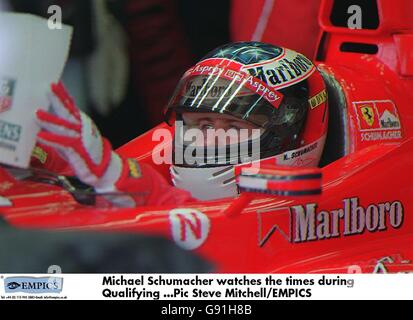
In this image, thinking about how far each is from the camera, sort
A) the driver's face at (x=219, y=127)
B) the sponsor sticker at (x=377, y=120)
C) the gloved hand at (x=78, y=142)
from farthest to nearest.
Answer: the sponsor sticker at (x=377, y=120)
the driver's face at (x=219, y=127)
the gloved hand at (x=78, y=142)

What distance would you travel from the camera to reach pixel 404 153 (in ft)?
7.15

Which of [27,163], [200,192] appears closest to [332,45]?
[200,192]

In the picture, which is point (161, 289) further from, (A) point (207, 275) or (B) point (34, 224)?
(B) point (34, 224)

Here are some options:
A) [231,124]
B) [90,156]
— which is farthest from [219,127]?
[90,156]

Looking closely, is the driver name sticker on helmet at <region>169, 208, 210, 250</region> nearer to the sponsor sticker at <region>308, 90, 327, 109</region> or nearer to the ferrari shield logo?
the sponsor sticker at <region>308, 90, 327, 109</region>

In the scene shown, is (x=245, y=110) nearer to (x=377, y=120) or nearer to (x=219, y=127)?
(x=219, y=127)

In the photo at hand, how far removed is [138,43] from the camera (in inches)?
88.3

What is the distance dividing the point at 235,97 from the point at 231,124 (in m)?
0.08

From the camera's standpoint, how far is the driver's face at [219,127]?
6.86ft

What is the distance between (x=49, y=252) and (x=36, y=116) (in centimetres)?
29

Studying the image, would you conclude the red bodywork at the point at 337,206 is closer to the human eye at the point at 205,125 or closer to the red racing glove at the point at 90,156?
the red racing glove at the point at 90,156

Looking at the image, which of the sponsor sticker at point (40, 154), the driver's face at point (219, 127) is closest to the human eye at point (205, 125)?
the driver's face at point (219, 127)

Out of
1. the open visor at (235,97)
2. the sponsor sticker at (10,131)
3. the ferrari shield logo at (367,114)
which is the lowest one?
the ferrari shield logo at (367,114)

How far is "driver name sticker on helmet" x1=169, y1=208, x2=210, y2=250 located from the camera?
1.90 m
